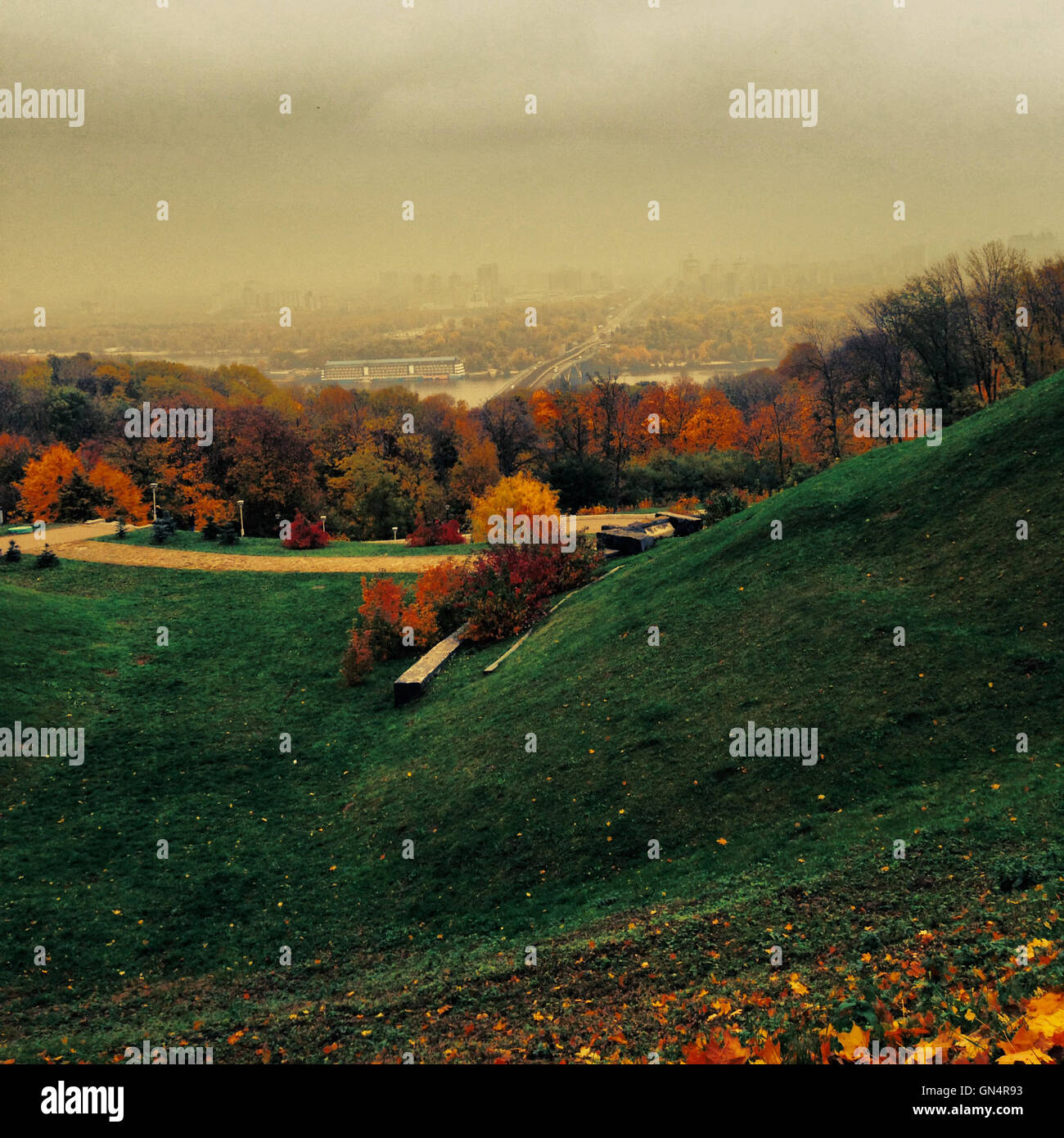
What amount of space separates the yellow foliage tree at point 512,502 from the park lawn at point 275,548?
4.47 ft

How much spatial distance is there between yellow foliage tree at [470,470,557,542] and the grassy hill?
42.9 feet

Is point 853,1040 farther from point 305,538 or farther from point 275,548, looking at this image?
point 305,538

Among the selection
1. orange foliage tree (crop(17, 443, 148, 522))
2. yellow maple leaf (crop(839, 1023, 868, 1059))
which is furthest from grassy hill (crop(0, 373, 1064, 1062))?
orange foliage tree (crop(17, 443, 148, 522))

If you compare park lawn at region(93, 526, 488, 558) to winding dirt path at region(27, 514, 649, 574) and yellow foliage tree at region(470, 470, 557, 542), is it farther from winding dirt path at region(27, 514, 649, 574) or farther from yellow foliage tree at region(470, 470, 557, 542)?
yellow foliage tree at region(470, 470, 557, 542)

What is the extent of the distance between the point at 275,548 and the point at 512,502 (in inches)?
415

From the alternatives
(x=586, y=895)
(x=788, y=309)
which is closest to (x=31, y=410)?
(x=586, y=895)

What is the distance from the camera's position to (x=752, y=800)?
11.2 m

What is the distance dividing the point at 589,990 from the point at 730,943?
4.86 ft

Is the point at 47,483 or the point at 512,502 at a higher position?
the point at 47,483

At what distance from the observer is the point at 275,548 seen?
36281mm

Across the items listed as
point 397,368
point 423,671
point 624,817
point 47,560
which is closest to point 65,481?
point 47,560

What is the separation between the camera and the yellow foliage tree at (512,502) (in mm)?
34500

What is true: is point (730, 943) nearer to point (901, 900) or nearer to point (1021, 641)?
point (901, 900)

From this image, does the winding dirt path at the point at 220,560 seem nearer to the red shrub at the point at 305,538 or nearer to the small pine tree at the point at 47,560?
the small pine tree at the point at 47,560
